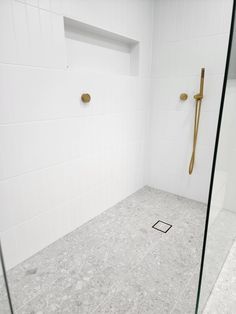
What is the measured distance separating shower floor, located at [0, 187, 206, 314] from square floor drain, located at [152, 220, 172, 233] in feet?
0.12

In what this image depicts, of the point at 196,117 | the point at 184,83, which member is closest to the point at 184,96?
the point at 184,83

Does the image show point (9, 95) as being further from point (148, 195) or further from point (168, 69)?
point (148, 195)

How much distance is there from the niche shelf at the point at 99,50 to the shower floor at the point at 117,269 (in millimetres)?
1498

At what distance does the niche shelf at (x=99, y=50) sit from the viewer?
5.66 feet

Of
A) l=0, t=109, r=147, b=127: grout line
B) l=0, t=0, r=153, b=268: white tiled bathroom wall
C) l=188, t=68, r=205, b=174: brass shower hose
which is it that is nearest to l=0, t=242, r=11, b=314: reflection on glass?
l=0, t=0, r=153, b=268: white tiled bathroom wall

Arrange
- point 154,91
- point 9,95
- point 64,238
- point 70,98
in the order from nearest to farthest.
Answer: point 9,95
point 70,98
point 64,238
point 154,91

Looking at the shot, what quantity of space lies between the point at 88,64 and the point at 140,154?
4.01 ft

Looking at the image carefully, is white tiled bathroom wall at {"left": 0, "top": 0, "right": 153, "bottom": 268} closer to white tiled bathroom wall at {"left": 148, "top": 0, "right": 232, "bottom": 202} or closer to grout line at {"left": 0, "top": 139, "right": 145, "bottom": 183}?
grout line at {"left": 0, "top": 139, "right": 145, "bottom": 183}

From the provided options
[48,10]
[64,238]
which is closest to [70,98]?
[48,10]

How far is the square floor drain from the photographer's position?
1.98 m

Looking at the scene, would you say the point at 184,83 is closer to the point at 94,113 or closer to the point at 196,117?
the point at 196,117

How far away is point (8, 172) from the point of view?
1396 mm

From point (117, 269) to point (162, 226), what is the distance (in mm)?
668

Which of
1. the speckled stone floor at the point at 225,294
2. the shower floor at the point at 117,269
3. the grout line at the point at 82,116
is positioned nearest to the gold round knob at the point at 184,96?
the grout line at the point at 82,116
